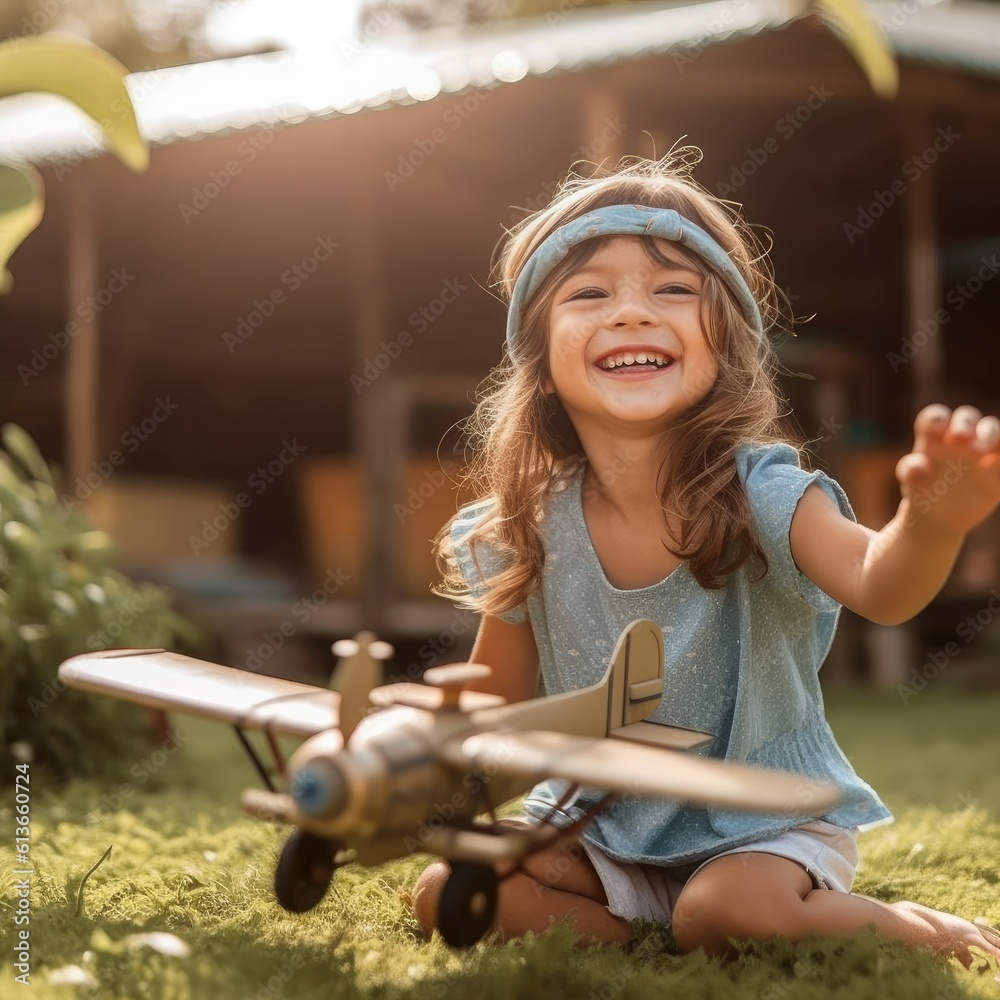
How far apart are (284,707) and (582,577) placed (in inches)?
23.7

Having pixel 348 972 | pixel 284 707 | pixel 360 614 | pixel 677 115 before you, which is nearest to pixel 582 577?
pixel 284 707

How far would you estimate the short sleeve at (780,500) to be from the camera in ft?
5.42

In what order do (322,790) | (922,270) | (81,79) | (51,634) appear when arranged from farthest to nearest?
(922,270) < (51,634) < (81,79) < (322,790)

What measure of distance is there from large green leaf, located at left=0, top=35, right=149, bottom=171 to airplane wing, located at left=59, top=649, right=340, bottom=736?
864mm

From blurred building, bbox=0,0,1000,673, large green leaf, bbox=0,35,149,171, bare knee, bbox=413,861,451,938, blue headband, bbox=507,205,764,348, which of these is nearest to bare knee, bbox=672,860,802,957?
bare knee, bbox=413,861,451,938

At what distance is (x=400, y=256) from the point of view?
28.4 ft

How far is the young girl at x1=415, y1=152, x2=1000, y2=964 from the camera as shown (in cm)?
169

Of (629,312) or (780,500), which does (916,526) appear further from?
(629,312)

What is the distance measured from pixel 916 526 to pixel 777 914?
0.61 m

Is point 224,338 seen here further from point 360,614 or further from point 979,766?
point 979,766

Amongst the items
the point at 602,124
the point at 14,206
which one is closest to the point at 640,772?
the point at 14,206

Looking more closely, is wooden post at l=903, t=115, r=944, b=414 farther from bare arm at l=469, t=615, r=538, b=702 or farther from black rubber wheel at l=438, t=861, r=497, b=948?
black rubber wheel at l=438, t=861, r=497, b=948

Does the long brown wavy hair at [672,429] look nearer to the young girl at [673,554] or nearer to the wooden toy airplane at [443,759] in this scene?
the young girl at [673,554]

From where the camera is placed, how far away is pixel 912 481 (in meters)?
1.29
